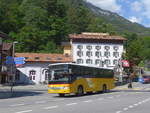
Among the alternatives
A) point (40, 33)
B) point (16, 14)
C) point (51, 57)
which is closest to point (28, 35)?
point (40, 33)

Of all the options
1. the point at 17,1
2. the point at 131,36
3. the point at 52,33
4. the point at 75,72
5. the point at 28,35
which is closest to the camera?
the point at 75,72

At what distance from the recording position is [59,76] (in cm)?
2869

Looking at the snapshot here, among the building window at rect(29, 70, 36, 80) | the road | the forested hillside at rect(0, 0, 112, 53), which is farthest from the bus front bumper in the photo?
the forested hillside at rect(0, 0, 112, 53)

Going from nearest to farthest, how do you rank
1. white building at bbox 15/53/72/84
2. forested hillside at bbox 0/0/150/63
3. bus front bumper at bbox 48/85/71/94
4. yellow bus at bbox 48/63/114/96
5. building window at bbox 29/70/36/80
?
bus front bumper at bbox 48/85/71/94 → yellow bus at bbox 48/63/114/96 → white building at bbox 15/53/72/84 → building window at bbox 29/70/36/80 → forested hillside at bbox 0/0/150/63

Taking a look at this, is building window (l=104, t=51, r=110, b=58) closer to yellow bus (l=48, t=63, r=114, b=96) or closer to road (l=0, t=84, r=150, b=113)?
yellow bus (l=48, t=63, r=114, b=96)

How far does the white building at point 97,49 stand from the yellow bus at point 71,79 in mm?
66361

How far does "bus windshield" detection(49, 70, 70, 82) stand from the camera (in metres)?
28.5

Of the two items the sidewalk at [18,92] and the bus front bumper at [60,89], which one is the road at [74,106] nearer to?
the bus front bumper at [60,89]

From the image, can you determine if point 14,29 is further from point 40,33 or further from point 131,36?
point 131,36

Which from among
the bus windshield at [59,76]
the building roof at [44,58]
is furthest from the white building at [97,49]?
the bus windshield at [59,76]

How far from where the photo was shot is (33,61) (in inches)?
2982


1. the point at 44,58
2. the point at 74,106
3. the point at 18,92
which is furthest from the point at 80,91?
the point at 44,58

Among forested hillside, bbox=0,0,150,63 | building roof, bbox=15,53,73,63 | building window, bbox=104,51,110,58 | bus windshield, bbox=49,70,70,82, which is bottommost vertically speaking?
bus windshield, bbox=49,70,70,82

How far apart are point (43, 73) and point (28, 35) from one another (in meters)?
23.9
